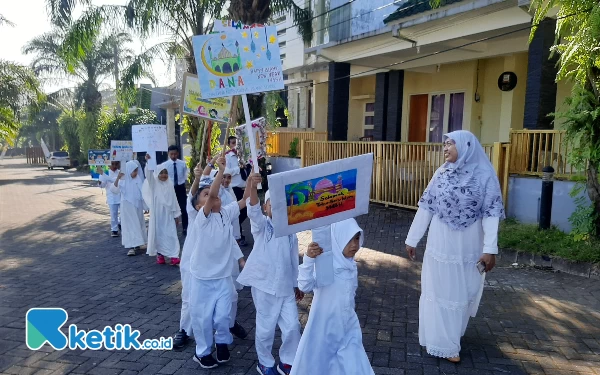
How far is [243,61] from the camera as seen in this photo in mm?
4023

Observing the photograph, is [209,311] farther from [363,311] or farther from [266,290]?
[363,311]

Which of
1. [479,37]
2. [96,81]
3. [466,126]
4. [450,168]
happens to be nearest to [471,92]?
[466,126]

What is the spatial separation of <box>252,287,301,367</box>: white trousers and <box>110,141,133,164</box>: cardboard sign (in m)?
6.03

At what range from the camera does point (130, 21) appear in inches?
513

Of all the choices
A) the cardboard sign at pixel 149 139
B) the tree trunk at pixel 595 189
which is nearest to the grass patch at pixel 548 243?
the tree trunk at pixel 595 189

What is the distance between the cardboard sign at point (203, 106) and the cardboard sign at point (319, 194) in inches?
120

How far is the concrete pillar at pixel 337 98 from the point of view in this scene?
14039mm

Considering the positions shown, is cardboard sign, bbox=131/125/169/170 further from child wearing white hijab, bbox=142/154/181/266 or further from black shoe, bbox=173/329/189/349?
black shoe, bbox=173/329/189/349

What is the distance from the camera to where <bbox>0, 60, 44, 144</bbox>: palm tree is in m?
21.2

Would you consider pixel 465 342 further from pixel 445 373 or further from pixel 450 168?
pixel 450 168

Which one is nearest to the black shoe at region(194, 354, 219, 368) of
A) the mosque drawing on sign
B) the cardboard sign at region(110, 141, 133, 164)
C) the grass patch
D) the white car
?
the mosque drawing on sign

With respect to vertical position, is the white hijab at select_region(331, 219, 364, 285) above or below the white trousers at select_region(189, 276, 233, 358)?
above

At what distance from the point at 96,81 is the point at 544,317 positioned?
1175 inches

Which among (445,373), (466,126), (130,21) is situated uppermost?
(130,21)
